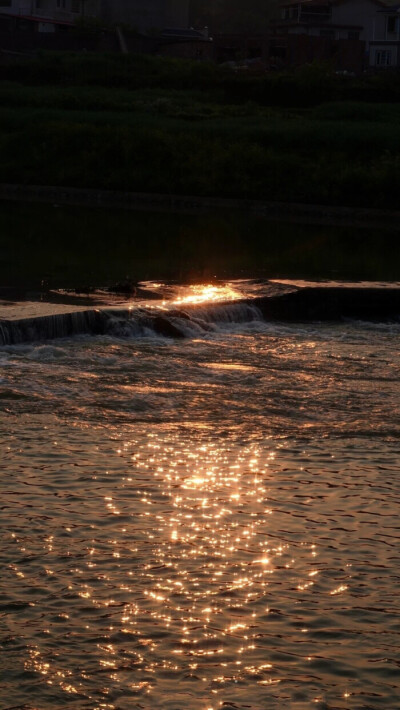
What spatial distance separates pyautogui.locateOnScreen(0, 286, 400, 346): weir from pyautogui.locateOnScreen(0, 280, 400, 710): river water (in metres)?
1.66

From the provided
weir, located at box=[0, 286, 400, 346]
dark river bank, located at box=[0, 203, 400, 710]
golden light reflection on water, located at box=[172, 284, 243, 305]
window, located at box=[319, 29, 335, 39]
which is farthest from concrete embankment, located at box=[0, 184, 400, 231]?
window, located at box=[319, 29, 335, 39]

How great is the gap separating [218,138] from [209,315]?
97.7 ft

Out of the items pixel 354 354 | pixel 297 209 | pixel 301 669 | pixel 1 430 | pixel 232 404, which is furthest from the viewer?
pixel 297 209

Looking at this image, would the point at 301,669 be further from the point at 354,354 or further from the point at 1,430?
the point at 354,354

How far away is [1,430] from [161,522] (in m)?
3.46

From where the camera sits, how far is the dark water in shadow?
27141mm

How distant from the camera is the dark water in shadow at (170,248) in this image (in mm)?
27141

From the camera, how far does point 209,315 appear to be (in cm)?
2147

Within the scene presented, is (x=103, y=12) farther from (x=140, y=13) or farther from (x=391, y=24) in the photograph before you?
(x=391, y=24)

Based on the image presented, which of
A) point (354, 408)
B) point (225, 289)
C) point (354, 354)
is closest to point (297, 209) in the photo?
point (225, 289)

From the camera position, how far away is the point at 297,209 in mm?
44312

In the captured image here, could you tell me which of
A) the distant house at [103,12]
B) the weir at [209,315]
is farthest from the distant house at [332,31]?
the weir at [209,315]

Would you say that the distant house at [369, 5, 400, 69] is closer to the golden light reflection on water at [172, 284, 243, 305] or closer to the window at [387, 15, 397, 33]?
the window at [387, 15, 397, 33]

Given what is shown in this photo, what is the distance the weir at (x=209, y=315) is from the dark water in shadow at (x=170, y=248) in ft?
11.5
